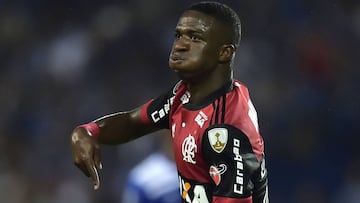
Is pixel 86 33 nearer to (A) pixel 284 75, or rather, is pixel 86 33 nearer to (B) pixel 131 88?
(B) pixel 131 88

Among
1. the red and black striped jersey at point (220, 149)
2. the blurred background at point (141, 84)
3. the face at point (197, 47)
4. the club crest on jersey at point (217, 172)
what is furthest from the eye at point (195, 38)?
the blurred background at point (141, 84)

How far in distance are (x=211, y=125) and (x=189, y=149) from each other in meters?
0.09

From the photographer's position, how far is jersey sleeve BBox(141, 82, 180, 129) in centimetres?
227

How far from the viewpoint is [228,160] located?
6.46 ft

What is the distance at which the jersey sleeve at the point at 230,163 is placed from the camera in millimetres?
1958

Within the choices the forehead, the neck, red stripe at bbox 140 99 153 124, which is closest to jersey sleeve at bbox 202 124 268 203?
the neck

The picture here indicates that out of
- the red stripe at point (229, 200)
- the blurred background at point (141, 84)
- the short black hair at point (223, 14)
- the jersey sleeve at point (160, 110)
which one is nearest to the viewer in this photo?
the red stripe at point (229, 200)

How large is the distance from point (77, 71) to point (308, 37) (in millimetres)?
1015

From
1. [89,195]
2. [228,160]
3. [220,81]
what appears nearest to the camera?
[228,160]

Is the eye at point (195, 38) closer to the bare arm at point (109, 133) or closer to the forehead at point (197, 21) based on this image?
the forehead at point (197, 21)

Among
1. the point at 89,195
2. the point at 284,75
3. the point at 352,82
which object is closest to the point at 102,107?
the point at 89,195

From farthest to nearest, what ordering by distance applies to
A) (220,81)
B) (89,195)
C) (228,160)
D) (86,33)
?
(86,33) < (89,195) < (220,81) < (228,160)

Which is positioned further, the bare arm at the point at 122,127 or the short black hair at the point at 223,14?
the bare arm at the point at 122,127

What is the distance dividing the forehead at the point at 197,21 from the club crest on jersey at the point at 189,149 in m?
0.25
